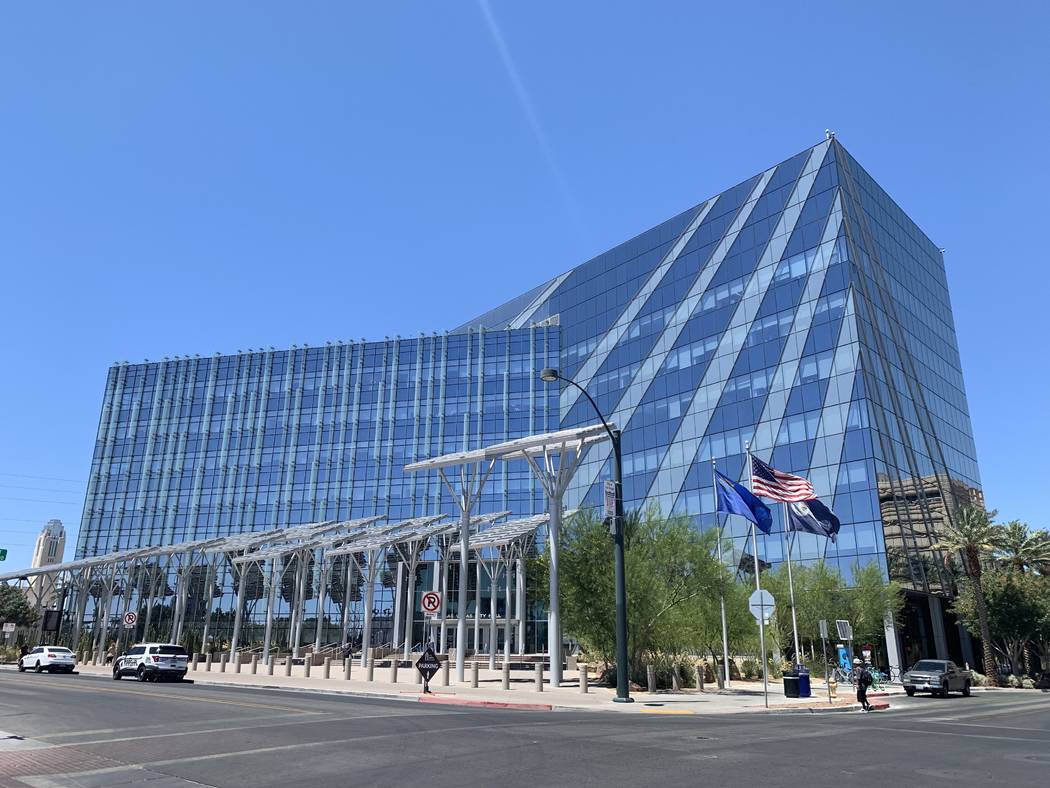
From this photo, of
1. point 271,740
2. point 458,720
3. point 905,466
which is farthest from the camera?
point 905,466

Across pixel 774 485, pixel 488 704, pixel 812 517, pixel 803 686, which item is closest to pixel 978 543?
pixel 812 517

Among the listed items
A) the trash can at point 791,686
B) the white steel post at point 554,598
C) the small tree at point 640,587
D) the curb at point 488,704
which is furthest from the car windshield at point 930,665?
the curb at point 488,704

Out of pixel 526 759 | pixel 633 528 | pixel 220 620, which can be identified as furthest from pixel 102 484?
pixel 526 759

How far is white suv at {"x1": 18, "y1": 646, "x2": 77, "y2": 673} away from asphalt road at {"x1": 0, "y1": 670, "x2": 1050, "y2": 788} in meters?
26.2

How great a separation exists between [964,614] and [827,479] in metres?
12.1

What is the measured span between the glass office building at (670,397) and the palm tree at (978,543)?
2654mm

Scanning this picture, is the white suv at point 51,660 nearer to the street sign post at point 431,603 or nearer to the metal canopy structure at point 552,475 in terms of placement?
the metal canopy structure at point 552,475

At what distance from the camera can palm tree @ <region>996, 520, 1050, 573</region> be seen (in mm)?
50781

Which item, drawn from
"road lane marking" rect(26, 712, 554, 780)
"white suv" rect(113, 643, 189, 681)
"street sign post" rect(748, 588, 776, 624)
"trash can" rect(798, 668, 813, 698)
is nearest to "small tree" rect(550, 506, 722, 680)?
"trash can" rect(798, 668, 813, 698)

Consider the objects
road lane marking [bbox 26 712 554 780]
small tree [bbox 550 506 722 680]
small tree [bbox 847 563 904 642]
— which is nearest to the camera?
road lane marking [bbox 26 712 554 780]

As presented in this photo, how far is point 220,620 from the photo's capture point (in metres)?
86.2

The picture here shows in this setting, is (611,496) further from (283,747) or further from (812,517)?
(812,517)

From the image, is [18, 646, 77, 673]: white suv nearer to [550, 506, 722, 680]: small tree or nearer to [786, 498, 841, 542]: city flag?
[550, 506, 722, 680]: small tree

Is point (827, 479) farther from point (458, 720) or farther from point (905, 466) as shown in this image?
point (458, 720)
